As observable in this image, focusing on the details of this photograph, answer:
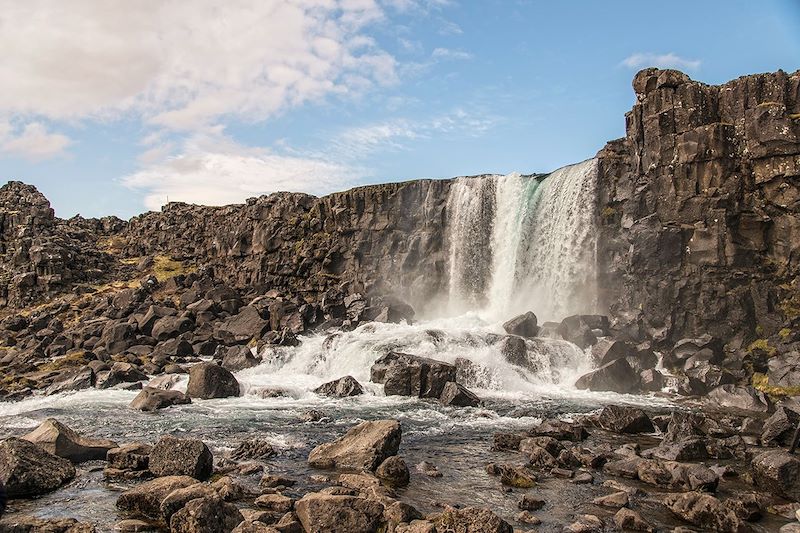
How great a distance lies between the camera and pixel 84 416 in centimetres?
3070

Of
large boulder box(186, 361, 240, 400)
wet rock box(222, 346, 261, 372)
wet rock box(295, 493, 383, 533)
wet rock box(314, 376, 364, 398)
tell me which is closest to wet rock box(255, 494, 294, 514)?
wet rock box(295, 493, 383, 533)

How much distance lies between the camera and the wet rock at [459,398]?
3181 centimetres

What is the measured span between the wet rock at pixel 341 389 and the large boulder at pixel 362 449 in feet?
43.5

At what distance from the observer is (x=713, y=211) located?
139 feet

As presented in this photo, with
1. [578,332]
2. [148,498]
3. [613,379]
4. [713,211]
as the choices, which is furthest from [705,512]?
[713,211]

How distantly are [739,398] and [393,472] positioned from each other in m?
22.5

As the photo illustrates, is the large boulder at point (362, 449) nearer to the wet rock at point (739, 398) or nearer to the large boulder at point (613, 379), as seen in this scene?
the large boulder at point (613, 379)

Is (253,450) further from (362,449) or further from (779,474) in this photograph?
(779,474)

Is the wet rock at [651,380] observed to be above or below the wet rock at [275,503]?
above

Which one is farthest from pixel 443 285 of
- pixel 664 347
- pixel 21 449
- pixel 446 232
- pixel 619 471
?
pixel 21 449

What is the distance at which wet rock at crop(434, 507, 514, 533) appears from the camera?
13.6 m

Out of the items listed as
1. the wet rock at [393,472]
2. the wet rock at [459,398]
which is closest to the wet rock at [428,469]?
the wet rock at [393,472]

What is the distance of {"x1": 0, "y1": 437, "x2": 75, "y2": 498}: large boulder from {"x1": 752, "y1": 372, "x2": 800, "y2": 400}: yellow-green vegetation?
3375 cm

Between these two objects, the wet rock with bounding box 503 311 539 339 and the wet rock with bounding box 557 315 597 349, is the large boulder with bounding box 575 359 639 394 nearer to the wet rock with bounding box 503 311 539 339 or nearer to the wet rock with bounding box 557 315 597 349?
the wet rock with bounding box 557 315 597 349
